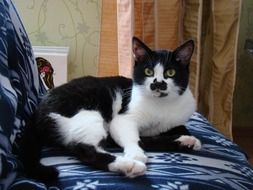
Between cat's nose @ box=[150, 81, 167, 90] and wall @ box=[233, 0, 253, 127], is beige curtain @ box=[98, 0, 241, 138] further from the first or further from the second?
cat's nose @ box=[150, 81, 167, 90]

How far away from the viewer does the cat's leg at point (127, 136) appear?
94cm

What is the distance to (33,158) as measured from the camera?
90 centimetres

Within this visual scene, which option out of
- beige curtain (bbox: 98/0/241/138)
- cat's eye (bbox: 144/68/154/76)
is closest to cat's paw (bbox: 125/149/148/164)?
cat's eye (bbox: 144/68/154/76)

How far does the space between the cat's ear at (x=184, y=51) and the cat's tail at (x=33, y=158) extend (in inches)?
17.4

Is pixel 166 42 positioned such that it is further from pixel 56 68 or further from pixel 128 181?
pixel 128 181

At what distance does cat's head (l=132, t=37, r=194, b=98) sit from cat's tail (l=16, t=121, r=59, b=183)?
0.33 meters

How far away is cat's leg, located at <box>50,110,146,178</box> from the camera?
0.87m

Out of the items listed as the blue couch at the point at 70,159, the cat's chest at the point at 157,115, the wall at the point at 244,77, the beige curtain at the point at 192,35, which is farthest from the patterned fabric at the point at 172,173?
the wall at the point at 244,77

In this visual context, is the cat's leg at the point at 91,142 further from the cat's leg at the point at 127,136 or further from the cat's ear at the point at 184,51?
the cat's ear at the point at 184,51

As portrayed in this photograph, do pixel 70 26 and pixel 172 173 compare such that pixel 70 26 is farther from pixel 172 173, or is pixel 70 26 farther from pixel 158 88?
→ pixel 172 173

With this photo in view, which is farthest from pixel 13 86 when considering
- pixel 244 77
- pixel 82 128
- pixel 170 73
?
pixel 244 77

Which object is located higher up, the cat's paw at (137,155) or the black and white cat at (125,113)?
the black and white cat at (125,113)

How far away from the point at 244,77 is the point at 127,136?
4.62 ft

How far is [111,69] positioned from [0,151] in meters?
1.21
